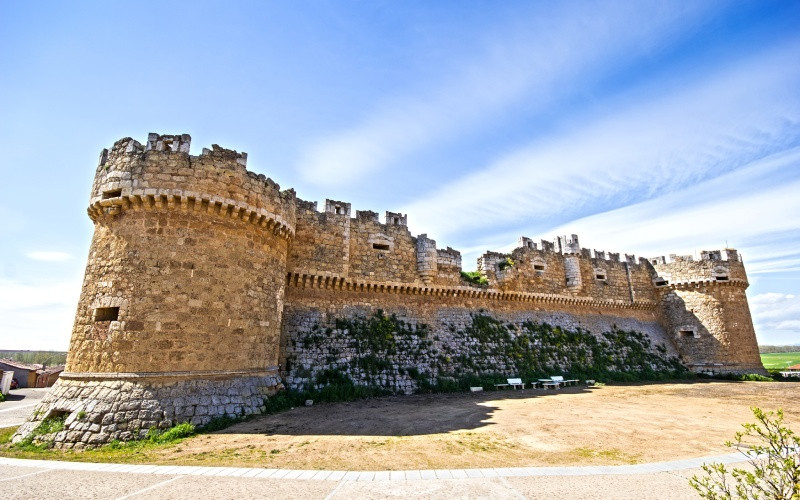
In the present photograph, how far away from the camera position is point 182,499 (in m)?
5.70

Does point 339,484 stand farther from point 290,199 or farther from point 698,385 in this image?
point 698,385

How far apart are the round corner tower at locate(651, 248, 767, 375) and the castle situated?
6821mm

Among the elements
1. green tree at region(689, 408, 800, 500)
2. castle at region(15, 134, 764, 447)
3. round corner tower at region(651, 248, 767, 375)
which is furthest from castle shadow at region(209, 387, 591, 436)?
round corner tower at region(651, 248, 767, 375)

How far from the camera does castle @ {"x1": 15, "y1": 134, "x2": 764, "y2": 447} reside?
1042 centimetres

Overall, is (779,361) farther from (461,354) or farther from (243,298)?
(243,298)

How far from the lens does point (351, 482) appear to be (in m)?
6.36

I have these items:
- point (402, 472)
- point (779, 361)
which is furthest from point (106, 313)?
point (779, 361)

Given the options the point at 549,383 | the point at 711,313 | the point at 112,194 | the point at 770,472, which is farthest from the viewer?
the point at 711,313

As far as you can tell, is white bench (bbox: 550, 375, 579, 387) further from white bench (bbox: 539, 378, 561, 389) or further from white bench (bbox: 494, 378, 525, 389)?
white bench (bbox: 494, 378, 525, 389)

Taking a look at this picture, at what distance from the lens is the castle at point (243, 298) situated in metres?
10.4

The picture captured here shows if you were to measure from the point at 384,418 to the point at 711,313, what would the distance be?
25.2 metres

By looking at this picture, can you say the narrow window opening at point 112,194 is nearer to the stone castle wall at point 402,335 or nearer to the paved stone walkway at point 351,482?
the stone castle wall at point 402,335

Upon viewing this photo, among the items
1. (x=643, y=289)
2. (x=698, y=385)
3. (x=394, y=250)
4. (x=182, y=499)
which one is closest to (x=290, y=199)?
(x=394, y=250)

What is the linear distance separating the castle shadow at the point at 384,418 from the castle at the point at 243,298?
1120 millimetres
